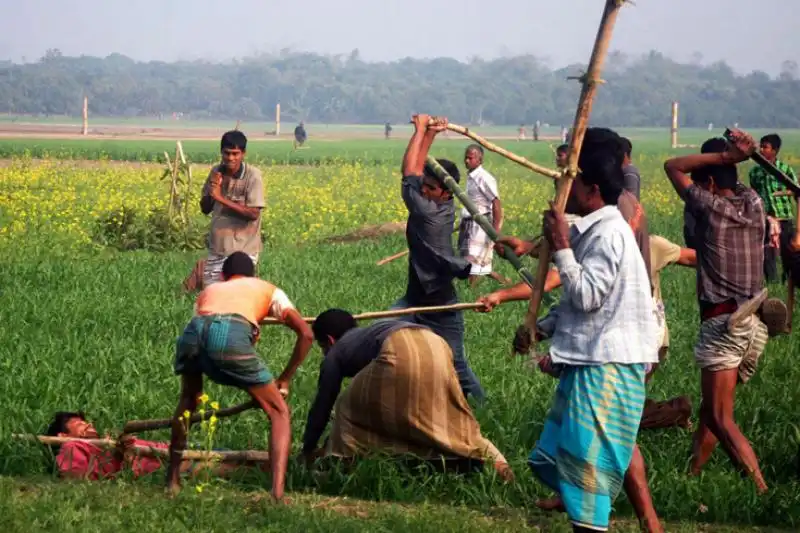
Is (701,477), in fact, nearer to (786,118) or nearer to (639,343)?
(639,343)

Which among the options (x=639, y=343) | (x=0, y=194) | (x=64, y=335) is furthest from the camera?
(x=0, y=194)

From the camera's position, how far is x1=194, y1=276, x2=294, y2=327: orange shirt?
6.98 metres

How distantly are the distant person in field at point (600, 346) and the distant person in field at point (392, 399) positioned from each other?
1737 millimetres

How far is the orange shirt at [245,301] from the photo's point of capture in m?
6.98

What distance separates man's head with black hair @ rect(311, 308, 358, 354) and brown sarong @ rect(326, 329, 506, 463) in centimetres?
31

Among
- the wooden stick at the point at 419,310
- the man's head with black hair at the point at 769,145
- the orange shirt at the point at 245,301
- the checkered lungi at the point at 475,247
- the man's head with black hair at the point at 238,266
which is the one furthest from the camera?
the checkered lungi at the point at 475,247

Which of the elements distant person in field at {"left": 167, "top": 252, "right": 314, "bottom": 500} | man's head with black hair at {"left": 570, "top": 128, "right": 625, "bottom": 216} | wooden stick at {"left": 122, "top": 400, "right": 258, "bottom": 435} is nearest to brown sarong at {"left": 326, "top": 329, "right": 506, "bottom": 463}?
distant person in field at {"left": 167, "top": 252, "right": 314, "bottom": 500}

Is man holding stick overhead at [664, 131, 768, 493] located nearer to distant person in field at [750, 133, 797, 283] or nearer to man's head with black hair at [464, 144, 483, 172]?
distant person in field at [750, 133, 797, 283]

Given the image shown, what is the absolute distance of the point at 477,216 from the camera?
7.68 meters

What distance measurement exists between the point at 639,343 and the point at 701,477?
90.1 inches

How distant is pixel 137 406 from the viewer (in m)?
8.83

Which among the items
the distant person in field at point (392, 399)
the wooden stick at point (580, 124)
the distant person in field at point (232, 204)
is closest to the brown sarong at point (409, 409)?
the distant person in field at point (392, 399)

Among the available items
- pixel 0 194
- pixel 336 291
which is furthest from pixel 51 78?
pixel 336 291

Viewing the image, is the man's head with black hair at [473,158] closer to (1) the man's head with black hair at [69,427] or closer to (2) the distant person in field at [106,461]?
(1) the man's head with black hair at [69,427]
